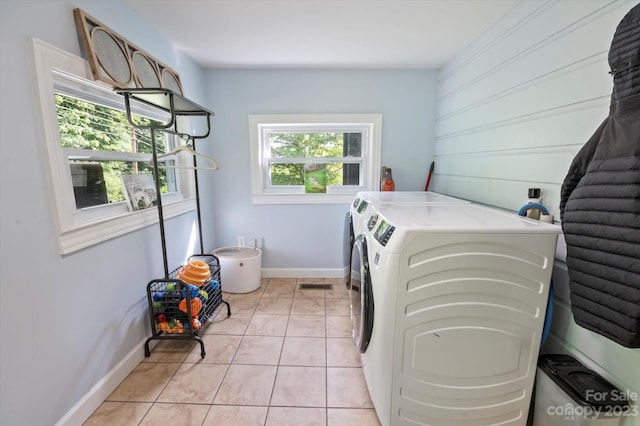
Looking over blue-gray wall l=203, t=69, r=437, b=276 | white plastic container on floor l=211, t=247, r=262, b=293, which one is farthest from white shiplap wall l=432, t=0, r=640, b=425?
white plastic container on floor l=211, t=247, r=262, b=293

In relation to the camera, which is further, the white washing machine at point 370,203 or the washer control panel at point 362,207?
the washer control panel at point 362,207

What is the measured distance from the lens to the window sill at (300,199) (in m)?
2.90

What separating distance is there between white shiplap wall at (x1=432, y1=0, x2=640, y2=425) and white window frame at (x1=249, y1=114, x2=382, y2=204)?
0.87 metres

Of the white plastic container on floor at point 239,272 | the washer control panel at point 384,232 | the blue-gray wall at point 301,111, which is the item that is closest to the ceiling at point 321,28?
the blue-gray wall at point 301,111

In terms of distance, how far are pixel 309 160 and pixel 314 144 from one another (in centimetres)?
18

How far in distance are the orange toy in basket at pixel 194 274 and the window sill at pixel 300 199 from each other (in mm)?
1040

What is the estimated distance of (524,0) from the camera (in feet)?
5.03

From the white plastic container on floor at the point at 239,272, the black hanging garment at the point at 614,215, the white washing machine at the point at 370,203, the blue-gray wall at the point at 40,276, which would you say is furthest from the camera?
the white plastic container on floor at the point at 239,272

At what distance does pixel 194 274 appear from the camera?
1991 mm

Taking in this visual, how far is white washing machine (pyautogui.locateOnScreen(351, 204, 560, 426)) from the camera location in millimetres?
1086

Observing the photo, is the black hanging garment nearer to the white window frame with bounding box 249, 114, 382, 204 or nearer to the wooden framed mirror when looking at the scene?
the white window frame with bounding box 249, 114, 382, 204

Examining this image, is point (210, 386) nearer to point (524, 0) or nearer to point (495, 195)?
point (495, 195)

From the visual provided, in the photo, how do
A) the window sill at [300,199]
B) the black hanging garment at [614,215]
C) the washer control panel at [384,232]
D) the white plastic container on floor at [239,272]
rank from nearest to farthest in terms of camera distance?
the black hanging garment at [614,215], the washer control panel at [384,232], the white plastic container on floor at [239,272], the window sill at [300,199]

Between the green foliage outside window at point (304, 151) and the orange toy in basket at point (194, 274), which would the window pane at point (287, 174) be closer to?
the green foliage outside window at point (304, 151)
